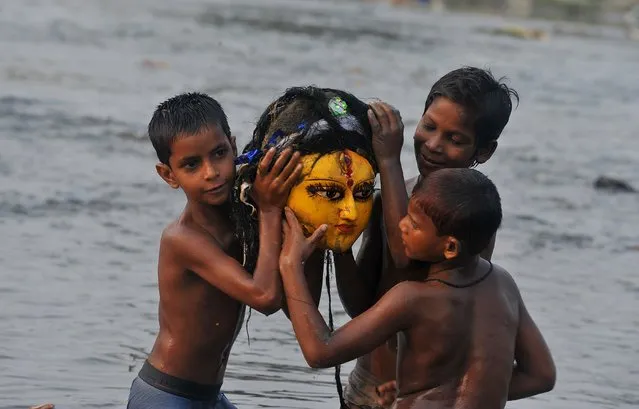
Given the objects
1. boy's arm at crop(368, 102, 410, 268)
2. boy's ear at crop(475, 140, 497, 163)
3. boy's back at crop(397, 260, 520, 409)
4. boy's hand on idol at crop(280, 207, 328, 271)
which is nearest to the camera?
boy's back at crop(397, 260, 520, 409)

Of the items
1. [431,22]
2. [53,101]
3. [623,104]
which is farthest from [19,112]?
[431,22]

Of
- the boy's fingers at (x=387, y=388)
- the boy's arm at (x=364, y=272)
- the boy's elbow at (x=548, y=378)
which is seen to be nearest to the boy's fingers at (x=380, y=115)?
the boy's arm at (x=364, y=272)

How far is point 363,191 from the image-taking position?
4664 millimetres

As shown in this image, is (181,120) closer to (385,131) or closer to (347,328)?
(385,131)

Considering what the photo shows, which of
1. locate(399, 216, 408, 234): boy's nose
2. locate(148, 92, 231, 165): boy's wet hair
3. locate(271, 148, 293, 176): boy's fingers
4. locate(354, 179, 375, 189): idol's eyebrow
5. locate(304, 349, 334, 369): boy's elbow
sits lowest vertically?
locate(304, 349, 334, 369): boy's elbow

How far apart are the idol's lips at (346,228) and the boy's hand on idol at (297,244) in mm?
49

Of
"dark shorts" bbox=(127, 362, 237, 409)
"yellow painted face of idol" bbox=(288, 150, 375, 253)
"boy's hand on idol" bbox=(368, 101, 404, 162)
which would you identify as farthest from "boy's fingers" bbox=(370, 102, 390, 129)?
"dark shorts" bbox=(127, 362, 237, 409)

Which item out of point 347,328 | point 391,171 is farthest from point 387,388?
point 391,171

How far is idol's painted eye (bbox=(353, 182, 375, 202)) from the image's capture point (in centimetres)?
464

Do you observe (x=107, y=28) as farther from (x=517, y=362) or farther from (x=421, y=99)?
(x=517, y=362)

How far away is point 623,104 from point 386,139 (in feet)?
50.4

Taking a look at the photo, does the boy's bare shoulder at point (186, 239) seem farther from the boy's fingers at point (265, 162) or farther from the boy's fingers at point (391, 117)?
the boy's fingers at point (391, 117)

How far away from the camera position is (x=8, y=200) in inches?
416

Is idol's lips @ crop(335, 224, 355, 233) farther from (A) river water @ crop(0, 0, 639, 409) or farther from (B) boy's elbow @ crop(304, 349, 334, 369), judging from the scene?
(A) river water @ crop(0, 0, 639, 409)
